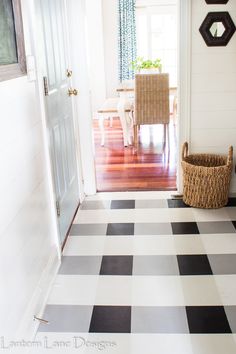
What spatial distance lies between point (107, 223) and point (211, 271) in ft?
3.25

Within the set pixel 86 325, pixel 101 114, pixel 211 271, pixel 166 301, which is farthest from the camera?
pixel 101 114

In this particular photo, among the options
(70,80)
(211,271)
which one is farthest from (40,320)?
(70,80)

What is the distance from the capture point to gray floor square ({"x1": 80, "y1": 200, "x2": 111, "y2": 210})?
3.44 metres

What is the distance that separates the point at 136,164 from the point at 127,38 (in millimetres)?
3513

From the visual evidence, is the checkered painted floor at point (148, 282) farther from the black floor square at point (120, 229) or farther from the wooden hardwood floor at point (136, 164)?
the wooden hardwood floor at point (136, 164)

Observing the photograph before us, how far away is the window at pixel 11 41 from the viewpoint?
5.45 ft

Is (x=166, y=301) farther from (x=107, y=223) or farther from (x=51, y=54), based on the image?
(x=51, y=54)

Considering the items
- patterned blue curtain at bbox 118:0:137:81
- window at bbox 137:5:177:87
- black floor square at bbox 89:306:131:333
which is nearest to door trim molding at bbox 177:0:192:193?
black floor square at bbox 89:306:131:333

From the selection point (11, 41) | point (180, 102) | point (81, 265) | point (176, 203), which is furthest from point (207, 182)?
point (11, 41)

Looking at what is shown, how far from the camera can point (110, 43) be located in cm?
730

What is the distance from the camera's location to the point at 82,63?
335cm

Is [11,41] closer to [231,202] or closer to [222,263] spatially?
[222,263]

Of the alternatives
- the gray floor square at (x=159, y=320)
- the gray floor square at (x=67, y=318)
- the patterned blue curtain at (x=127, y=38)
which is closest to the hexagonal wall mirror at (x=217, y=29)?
the gray floor square at (x=159, y=320)

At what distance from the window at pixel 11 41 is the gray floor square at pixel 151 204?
5.84ft
